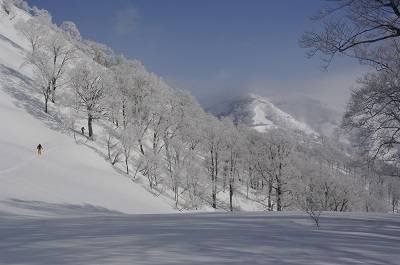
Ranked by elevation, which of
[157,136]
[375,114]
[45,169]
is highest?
[157,136]

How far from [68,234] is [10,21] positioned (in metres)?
81.3

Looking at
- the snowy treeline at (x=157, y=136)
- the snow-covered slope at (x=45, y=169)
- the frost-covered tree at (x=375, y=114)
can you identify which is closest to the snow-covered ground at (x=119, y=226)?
the snow-covered slope at (x=45, y=169)

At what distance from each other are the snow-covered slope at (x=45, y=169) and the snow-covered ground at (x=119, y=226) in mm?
120

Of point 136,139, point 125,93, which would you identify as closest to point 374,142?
point 136,139

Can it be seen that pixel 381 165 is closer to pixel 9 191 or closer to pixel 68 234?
pixel 68 234

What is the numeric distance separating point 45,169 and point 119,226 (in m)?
19.0

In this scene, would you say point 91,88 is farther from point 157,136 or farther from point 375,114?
point 375,114

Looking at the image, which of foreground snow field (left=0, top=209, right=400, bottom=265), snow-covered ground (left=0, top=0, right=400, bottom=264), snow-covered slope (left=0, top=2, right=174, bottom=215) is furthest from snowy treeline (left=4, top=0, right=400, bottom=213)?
foreground snow field (left=0, top=209, right=400, bottom=265)

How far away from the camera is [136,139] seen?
126 feet

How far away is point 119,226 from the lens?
7.41 metres

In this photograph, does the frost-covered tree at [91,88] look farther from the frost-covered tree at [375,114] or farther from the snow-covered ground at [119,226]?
the frost-covered tree at [375,114]

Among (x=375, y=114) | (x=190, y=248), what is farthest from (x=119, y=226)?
→ (x=375, y=114)

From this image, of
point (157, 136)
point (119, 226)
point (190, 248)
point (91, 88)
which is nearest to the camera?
point (190, 248)

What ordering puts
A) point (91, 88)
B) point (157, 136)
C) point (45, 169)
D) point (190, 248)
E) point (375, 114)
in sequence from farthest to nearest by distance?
1. point (157, 136)
2. point (91, 88)
3. point (45, 169)
4. point (375, 114)
5. point (190, 248)
